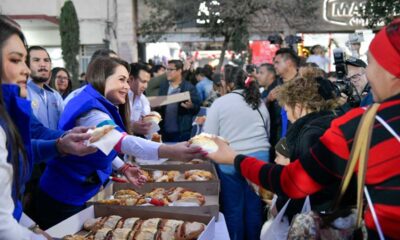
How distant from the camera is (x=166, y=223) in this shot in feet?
8.45

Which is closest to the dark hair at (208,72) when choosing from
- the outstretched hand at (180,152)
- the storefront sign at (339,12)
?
the outstretched hand at (180,152)

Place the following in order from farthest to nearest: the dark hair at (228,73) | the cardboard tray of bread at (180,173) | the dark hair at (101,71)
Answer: the dark hair at (228,73) → the cardboard tray of bread at (180,173) → the dark hair at (101,71)

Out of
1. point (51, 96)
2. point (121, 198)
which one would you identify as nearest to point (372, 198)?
point (121, 198)

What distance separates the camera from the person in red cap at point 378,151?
164cm

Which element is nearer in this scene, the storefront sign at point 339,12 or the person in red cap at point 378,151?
the person in red cap at point 378,151

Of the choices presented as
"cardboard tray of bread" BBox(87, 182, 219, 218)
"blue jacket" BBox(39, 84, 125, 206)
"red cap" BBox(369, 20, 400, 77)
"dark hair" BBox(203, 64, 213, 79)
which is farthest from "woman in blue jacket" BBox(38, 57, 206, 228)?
"dark hair" BBox(203, 64, 213, 79)

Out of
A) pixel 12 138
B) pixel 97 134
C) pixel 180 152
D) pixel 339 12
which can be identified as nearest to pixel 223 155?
pixel 180 152

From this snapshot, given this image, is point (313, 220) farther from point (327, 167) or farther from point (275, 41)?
point (275, 41)

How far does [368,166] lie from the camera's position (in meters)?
1.67

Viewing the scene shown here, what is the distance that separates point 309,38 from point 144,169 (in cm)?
1644

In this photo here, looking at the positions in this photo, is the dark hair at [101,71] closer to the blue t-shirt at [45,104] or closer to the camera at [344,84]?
the blue t-shirt at [45,104]

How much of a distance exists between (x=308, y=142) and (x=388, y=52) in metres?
1.15

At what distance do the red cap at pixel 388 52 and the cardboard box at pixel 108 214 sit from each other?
1168 millimetres

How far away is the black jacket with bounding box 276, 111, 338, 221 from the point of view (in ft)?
8.78
